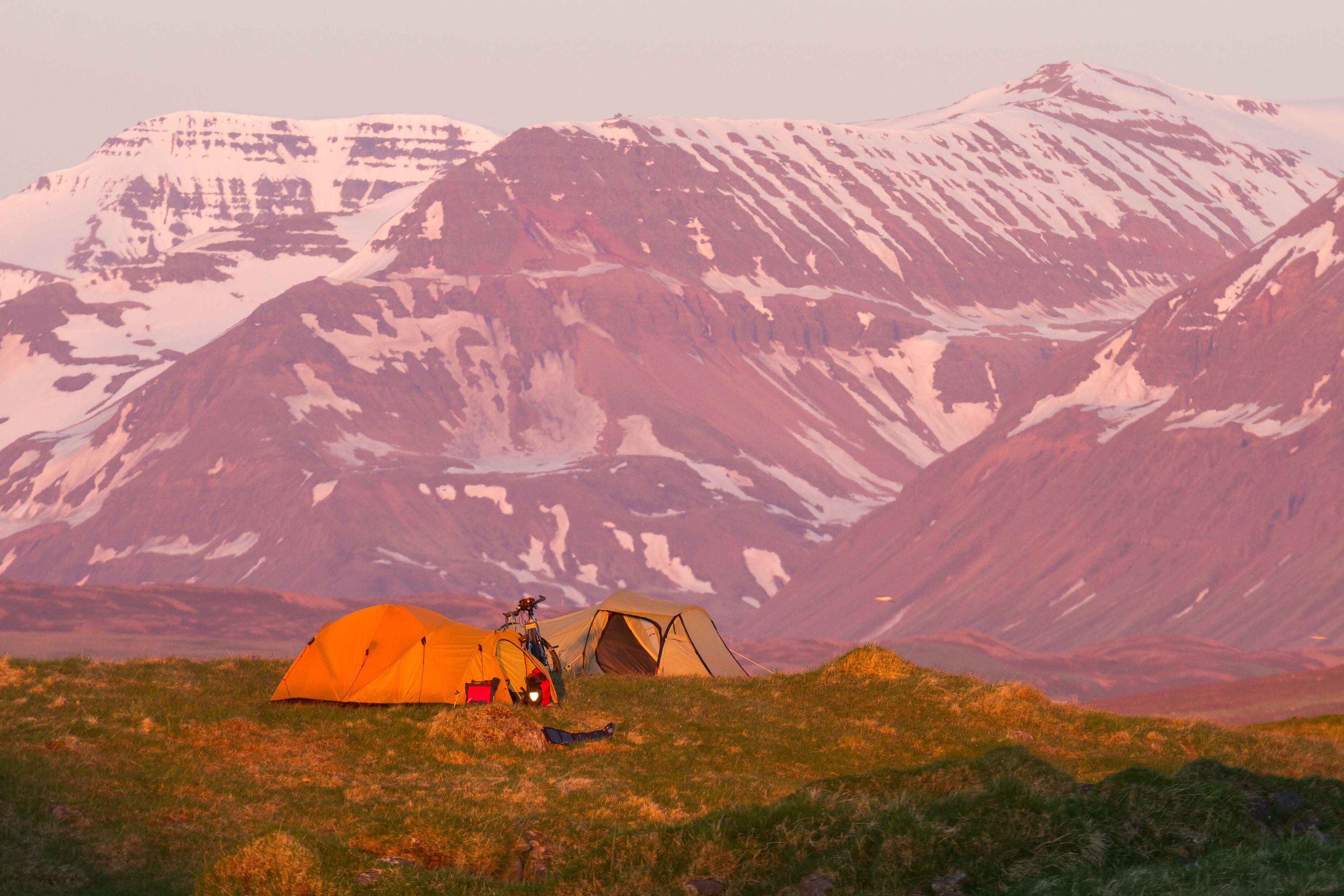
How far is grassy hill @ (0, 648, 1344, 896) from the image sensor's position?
12.4m

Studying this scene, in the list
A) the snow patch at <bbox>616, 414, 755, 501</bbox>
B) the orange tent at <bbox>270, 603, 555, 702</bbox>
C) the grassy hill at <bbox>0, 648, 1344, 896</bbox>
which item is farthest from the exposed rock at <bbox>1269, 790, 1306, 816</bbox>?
the snow patch at <bbox>616, 414, 755, 501</bbox>

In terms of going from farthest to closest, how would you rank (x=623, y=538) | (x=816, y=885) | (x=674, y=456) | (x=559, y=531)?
(x=674, y=456), (x=559, y=531), (x=623, y=538), (x=816, y=885)

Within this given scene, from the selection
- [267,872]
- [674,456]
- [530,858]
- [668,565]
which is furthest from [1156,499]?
[267,872]

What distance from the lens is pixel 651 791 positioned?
65.5 feet

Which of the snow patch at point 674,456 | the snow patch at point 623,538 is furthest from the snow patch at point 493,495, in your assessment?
the snow patch at point 674,456

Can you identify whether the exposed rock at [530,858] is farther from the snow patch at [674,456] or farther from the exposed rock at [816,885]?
the snow patch at [674,456]

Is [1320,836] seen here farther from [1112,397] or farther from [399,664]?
[1112,397]

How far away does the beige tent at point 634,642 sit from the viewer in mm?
34344

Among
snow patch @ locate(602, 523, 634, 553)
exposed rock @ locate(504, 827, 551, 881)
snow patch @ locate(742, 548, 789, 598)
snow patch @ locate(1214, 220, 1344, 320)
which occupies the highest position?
snow patch @ locate(1214, 220, 1344, 320)

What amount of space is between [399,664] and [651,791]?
22.0 feet

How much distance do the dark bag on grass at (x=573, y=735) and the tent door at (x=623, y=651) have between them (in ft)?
36.3

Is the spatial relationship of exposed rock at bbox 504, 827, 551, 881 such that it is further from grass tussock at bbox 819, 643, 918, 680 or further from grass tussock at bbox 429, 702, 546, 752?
grass tussock at bbox 819, 643, 918, 680

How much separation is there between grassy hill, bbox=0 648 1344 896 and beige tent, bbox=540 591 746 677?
17.1ft

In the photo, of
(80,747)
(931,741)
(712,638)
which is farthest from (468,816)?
(712,638)
